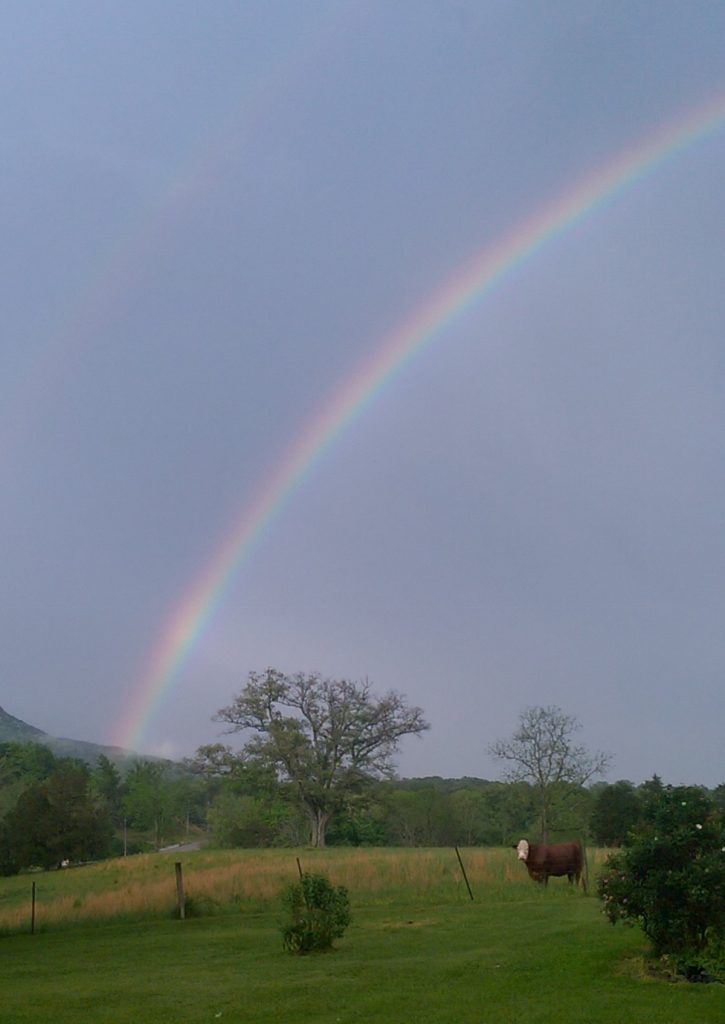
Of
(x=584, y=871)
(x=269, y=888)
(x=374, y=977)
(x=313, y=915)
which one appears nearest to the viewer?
(x=374, y=977)

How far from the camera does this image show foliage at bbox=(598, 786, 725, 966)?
36.0 feet

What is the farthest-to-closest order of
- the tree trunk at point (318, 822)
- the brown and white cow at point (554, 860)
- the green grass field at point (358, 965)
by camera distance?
the tree trunk at point (318, 822) < the brown and white cow at point (554, 860) < the green grass field at point (358, 965)

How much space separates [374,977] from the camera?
1207 cm

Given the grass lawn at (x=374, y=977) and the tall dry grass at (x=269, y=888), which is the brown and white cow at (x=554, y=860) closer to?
the tall dry grass at (x=269, y=888)

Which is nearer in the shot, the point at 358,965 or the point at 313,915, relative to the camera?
the point at 358,965

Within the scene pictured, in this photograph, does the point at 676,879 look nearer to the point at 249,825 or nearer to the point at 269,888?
the point at 269,888

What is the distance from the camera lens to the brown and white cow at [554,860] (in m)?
24.7

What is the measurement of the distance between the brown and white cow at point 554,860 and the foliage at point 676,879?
13.5 meters

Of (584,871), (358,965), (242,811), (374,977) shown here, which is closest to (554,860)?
(584,871)

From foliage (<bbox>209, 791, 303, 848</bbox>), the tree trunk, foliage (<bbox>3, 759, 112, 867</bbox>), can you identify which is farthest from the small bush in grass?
foliage (<bbox>209, 791, 303, 848</bbox>)

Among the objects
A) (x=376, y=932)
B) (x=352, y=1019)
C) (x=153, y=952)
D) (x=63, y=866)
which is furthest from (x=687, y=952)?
(x=63, y=866)

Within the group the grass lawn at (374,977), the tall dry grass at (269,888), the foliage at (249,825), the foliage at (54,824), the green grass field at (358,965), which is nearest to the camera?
the grass lawn at (374,977)

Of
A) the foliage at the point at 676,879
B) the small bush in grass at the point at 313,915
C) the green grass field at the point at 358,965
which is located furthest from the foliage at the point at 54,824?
the foliage at the point at 676,879

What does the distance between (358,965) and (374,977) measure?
1.16 meters
